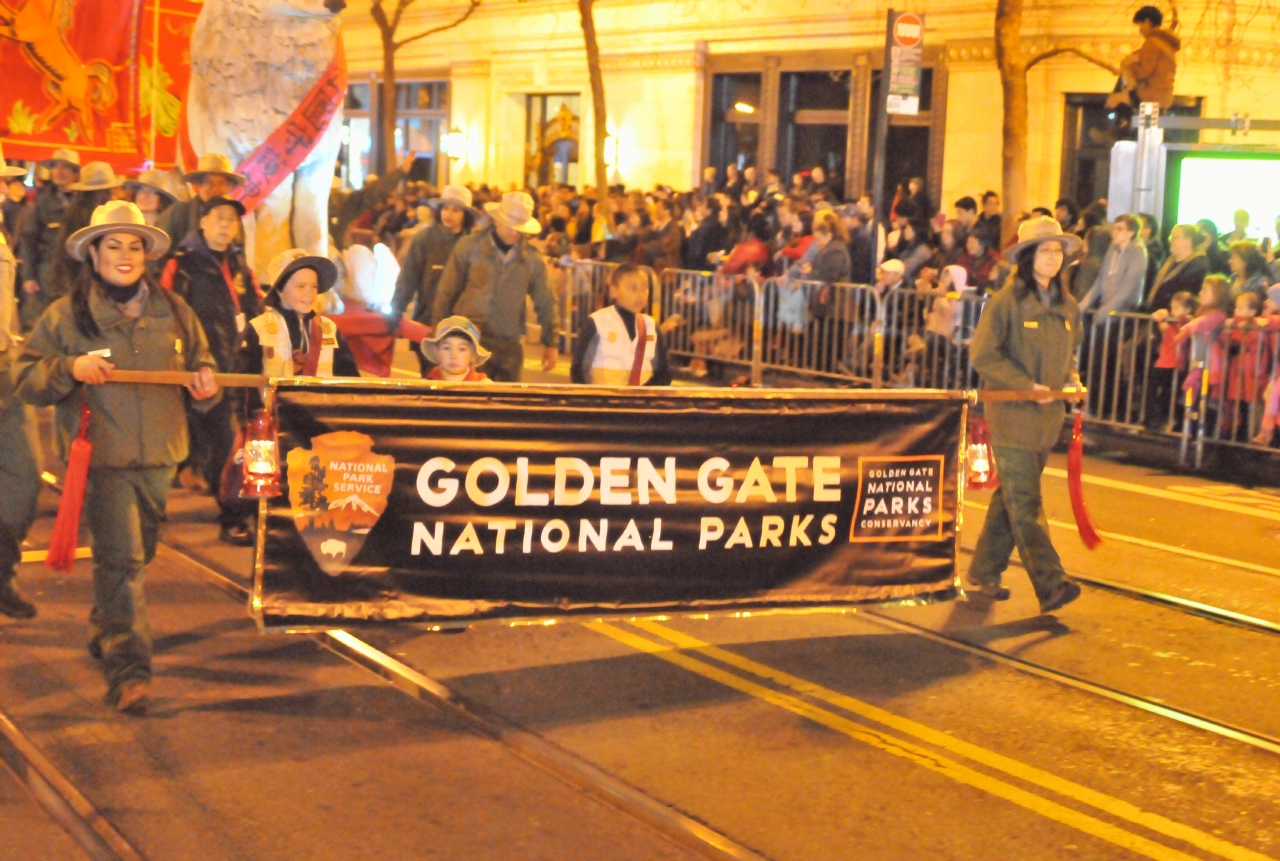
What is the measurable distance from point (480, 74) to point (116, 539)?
31.3 m

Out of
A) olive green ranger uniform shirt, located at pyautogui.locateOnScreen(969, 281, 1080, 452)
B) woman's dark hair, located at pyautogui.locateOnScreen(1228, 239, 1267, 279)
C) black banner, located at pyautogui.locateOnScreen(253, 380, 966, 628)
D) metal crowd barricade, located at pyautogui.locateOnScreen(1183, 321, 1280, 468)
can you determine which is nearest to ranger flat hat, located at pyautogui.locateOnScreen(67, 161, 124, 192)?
black banner, located at pyautogui.locateOnScreen(253, 380, 966, 628)

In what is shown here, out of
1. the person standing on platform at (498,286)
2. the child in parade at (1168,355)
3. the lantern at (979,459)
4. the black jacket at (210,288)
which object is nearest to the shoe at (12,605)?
the black jacket at (210,288)

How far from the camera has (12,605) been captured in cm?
745

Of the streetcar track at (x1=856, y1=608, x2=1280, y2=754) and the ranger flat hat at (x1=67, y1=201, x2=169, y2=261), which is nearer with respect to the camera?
the ranger flat hat at (x1=67, y1=201, x2=169, y2=261)

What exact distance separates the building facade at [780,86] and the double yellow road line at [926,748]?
10919mm

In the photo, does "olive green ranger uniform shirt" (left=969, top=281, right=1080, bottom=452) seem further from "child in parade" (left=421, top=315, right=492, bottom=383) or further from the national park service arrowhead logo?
the national park service arrowhead logo

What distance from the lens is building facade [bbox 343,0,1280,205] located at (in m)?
23.7

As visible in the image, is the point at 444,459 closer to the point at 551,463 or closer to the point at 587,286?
the point at 551,463

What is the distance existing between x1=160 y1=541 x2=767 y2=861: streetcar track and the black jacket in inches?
87.6

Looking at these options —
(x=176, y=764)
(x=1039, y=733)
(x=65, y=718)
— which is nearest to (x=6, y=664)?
(x=65, y=718)

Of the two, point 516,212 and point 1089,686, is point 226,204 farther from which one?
point 1089,686

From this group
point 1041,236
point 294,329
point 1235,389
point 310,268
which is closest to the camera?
point 1041,236

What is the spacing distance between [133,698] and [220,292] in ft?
10.6

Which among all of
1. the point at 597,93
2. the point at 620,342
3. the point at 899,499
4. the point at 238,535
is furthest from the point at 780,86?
the point at 899,499
